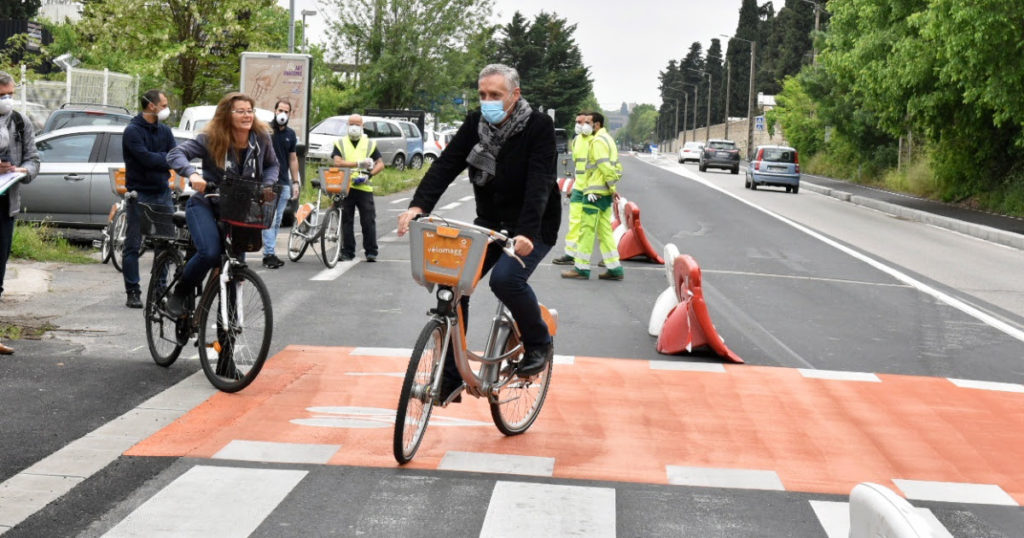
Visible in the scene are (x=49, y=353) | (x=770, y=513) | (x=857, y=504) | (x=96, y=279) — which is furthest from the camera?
(x=96, y=279)

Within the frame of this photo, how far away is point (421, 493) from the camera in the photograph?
5.27 m

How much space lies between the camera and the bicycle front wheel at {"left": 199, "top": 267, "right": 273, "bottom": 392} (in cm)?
714

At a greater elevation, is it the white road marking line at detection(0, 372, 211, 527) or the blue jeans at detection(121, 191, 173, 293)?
the blue jeans at detection(121, 191, 173, 293)

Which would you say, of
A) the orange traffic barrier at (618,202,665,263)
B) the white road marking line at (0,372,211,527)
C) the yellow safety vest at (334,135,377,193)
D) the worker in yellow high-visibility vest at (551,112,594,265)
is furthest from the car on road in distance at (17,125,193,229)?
the white road marking line at (0,372,211,527)

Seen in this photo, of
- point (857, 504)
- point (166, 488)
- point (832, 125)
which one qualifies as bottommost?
point (166, 488)

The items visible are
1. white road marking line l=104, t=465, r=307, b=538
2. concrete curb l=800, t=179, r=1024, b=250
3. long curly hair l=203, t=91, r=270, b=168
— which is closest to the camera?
white road marking line l=104, t=465, r=307, b=538

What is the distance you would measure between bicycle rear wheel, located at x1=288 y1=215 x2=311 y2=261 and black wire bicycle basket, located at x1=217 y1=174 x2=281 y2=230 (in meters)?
7.21

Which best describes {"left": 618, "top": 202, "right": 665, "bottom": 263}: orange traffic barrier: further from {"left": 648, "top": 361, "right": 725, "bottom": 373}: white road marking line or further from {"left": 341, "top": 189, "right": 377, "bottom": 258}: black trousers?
{"left": 648, "top": 361, "right": 725, "bottom": 373}: white road marking line

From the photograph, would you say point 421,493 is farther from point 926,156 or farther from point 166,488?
point 926,156

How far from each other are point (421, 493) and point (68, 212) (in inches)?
430

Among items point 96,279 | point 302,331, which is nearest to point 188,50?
point 96,279

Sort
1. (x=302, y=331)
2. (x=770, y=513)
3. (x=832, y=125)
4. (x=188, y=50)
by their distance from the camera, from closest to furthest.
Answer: (x=770, y=513) → (x=302, y=331) → (x=188, y=50) → (x=832, y=125)

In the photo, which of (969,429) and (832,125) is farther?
(832,125)

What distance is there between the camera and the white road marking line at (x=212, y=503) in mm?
4676
